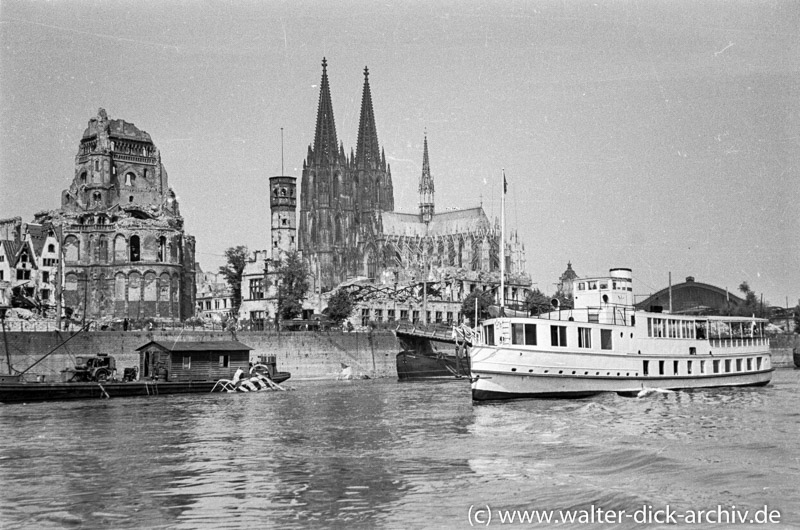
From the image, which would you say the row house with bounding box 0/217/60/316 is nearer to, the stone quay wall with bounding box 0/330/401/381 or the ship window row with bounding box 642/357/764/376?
the stone quay wall with bounding box 0/330/401/381

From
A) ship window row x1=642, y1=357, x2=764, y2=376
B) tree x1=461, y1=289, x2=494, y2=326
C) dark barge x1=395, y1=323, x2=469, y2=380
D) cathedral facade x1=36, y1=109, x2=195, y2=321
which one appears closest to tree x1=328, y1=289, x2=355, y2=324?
cathedral facade x1=36, y1=109, x2=195, y2=321

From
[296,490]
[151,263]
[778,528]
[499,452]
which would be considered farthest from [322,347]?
[778,528]

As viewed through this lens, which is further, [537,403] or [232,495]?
[537,403]

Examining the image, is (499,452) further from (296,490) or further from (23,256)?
(23,256)

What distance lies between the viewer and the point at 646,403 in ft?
167

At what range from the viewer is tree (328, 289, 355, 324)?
394 ft

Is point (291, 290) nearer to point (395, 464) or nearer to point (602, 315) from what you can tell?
point (602, 315)

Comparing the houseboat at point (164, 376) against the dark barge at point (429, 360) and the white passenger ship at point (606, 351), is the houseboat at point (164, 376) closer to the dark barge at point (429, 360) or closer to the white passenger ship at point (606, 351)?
the dark barge at point (429, 360)

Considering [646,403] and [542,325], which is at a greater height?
[542,325]

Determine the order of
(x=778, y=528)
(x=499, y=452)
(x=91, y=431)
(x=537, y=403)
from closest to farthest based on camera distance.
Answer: (x=778, y=528)
(x=499, y=452)
(x=91, y=431)
(x=537, y=403)

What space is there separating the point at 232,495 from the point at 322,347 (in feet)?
225

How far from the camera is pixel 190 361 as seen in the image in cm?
7188

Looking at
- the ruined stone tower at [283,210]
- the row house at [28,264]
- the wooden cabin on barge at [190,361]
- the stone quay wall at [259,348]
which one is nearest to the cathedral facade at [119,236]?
the row house at [28,264]

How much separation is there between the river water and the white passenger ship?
198cm
